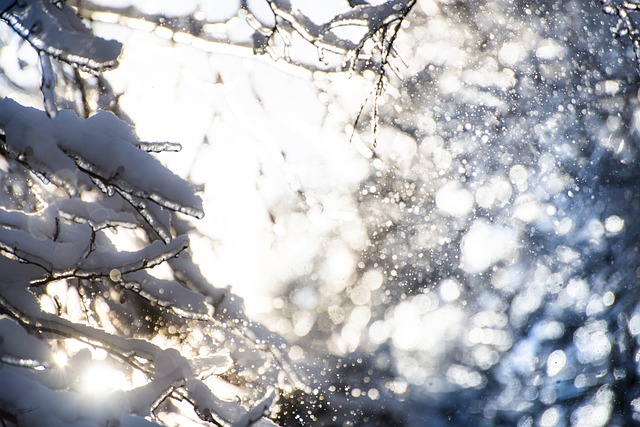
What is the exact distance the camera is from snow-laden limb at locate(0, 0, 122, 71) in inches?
53.0

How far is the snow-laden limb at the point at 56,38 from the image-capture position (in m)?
1.35

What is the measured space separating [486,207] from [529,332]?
3.26m

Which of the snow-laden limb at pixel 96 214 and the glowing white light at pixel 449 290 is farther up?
the glowing white light at pixel 449 290

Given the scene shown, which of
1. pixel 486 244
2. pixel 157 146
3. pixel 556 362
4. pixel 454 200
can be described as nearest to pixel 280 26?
pixel 157 146

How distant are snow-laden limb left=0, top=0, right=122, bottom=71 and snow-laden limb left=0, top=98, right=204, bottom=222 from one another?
0.79 ft

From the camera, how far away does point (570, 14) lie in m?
4.93

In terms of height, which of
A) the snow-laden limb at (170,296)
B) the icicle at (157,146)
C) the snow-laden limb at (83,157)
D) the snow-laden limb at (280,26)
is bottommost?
the snow-laden limb at (170,296)

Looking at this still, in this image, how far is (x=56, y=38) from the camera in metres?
1.37

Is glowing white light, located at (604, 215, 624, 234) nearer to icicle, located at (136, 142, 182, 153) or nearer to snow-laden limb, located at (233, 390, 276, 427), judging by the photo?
snow-laden limb, located at (233, 390, 276, 427)

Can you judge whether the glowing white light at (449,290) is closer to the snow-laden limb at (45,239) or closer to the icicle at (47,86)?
the snow-laden limb at (45,239)

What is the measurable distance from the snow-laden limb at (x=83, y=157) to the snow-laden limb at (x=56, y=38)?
9.5 inches

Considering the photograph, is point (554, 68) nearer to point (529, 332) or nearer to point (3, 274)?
point (529, 332)

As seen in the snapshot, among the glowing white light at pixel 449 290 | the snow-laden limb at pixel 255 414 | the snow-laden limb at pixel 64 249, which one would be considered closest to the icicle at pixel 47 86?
the snow-laden limb at pixel 64 249

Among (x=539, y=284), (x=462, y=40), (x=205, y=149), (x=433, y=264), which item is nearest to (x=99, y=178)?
(x=205, y=149)
